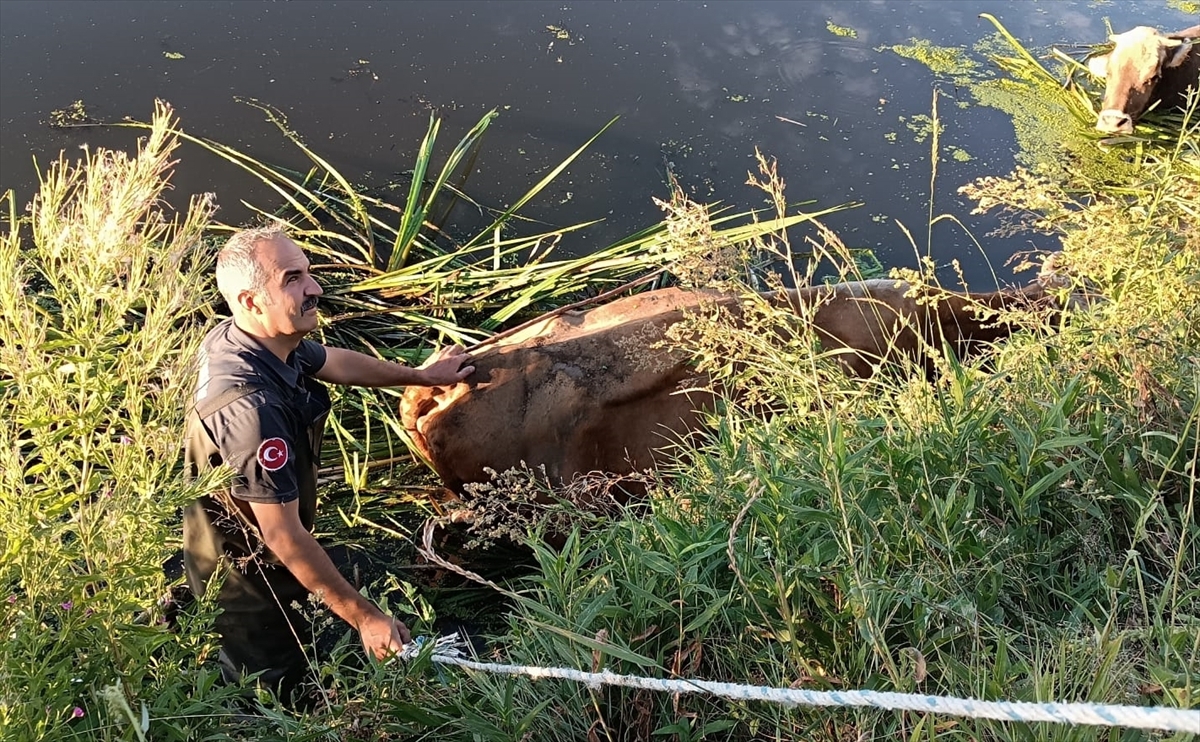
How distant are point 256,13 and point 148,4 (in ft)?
1.74

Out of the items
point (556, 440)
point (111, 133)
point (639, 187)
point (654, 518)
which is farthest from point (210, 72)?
point (654, 518)

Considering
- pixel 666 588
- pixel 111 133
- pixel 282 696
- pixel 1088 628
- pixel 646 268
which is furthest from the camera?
pixel 111 133

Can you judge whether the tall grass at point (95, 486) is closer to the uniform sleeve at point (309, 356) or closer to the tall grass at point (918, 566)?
the tall grass at point (918, 566)

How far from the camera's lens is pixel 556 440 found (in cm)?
255

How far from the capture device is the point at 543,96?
4180mm

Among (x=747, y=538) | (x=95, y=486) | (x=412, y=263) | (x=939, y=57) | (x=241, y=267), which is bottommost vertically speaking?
(x=412, y=263)

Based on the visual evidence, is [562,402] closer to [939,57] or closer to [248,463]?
[248,463]

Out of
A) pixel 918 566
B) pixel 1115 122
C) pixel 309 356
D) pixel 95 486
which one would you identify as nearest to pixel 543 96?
pixel 309 356

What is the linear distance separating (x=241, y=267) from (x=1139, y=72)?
4.43 metres

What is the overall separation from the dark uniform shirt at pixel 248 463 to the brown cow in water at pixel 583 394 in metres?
0.41

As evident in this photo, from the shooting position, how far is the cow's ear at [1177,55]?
15.0ft

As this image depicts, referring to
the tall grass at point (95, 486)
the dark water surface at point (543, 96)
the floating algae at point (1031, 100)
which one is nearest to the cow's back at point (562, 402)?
the dark water surface at point (543, 96)

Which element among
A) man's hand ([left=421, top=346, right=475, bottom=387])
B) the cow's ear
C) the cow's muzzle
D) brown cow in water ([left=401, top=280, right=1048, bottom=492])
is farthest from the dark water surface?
man's hand ([left=421, top=346, right=475, bottom=387])

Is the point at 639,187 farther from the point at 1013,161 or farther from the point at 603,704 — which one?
the point at 603,704
